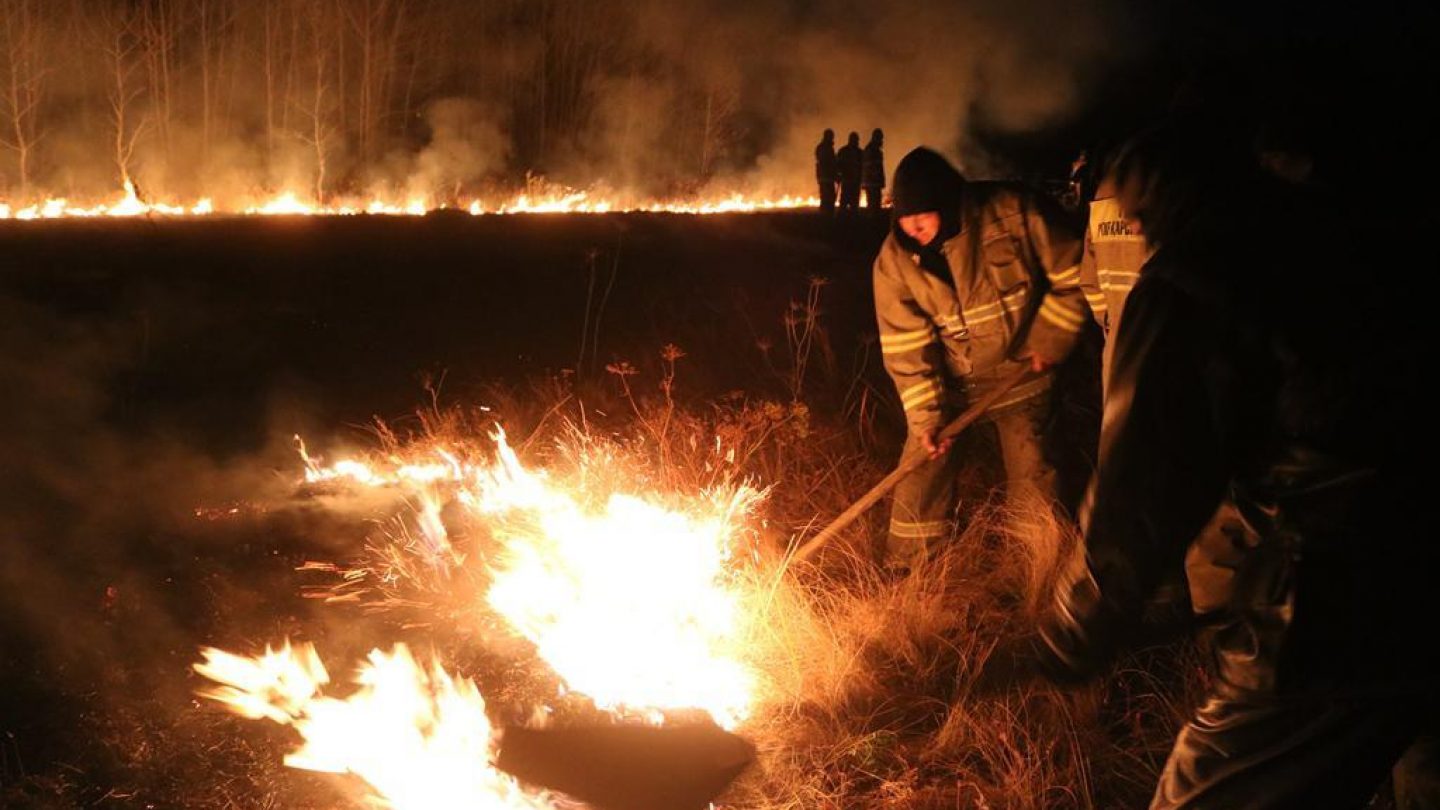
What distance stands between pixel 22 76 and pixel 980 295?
21.3m

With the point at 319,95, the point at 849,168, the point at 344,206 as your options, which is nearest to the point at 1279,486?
the point at 849,168

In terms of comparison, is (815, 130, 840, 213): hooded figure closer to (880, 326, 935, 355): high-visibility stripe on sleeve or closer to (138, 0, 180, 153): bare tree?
(880, 326, 935, 355): high-visibility stripe on sleeve

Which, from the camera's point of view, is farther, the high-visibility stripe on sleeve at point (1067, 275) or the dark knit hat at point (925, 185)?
the high-visibility stripe on sleeve at point (1067, 275)

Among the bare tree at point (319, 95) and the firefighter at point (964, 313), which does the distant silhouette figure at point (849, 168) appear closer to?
the bare tree at point (319, 95)

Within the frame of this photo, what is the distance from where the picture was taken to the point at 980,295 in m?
4.09

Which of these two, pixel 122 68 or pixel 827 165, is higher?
pixel 122 68

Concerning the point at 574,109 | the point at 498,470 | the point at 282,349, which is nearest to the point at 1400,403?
the point at 498,470

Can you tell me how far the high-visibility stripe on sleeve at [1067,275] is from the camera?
400cm

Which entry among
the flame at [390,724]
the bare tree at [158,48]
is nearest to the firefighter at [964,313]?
the flame at [390,724]

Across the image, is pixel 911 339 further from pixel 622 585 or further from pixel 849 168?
pixel 849 168

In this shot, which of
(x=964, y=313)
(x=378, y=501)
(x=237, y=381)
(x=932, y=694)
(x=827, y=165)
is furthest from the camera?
(x=827, y=165)

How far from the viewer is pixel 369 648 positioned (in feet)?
12.7

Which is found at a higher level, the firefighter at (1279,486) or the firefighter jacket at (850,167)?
the firefighter jacket at (850,167)

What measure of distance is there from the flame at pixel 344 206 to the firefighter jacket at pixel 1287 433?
1543 cm
